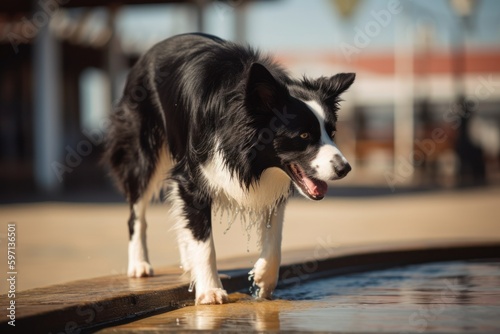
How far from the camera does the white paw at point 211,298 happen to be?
600 centimetres

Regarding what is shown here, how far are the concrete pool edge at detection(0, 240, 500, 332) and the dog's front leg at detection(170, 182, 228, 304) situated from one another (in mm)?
230

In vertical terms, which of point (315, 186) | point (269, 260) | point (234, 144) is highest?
point (234, 144)

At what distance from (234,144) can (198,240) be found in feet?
2.25

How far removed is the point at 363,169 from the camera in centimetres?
3862

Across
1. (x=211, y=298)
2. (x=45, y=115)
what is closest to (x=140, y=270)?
(x=211, y=298)

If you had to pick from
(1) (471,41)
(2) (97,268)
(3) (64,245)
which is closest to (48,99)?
(3) (64,245)

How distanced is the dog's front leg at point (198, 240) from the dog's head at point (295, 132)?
55 centimetres

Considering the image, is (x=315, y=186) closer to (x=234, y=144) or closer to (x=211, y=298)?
(x=234, y=144)

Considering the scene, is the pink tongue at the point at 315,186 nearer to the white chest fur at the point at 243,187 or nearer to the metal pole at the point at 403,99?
the white chest fur at the point at 243,187

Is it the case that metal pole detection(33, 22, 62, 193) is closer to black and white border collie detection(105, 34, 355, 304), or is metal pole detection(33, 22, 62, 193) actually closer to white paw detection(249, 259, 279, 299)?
black and white border collie detection(105, 34, 355, 304)

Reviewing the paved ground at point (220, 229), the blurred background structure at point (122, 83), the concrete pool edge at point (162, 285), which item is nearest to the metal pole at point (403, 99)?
the blurred background structure at point (122, 83)

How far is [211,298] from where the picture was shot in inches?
237

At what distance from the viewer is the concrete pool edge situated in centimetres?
505

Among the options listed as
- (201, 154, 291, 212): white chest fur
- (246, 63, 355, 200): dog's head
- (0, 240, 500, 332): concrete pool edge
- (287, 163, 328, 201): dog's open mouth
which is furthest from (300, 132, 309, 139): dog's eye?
(0, 240, 500, 332): concrete pool edge
